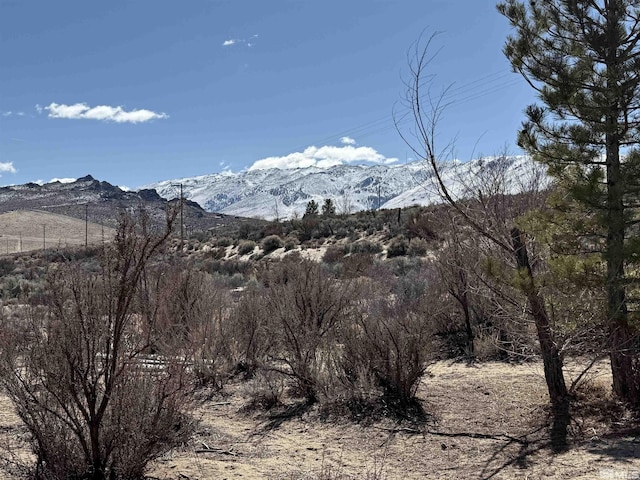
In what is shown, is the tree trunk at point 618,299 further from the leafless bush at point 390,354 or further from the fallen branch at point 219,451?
the fallen branch at point 219,451

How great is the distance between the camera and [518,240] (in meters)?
7.23

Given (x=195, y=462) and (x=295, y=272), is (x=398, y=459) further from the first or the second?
(x=295, y=272)

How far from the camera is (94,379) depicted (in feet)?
16.3

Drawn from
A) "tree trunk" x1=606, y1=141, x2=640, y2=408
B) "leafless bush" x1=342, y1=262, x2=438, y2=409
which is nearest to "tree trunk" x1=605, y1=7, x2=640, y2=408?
"tree trunk" x1=606, y1=141, x2=640, y2=408

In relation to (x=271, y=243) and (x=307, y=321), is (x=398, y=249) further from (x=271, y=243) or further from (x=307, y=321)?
(x=307, y=321)

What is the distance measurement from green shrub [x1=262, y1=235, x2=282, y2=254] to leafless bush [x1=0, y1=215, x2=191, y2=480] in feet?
104

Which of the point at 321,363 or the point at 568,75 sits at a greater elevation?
the point at 568,75

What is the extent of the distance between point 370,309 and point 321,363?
129 inches

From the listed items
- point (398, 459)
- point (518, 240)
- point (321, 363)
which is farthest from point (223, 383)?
point (518, 240)

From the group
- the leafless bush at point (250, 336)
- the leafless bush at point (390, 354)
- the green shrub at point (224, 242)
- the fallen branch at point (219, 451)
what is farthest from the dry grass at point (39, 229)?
the fallen branch at point (219, 451)

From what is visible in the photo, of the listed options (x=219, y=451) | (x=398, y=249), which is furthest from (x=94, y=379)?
(x=398, y=249)

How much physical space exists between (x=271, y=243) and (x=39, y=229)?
80238 millimetres

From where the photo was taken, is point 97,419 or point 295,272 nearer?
point 97,419

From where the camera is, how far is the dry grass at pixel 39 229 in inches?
3601
